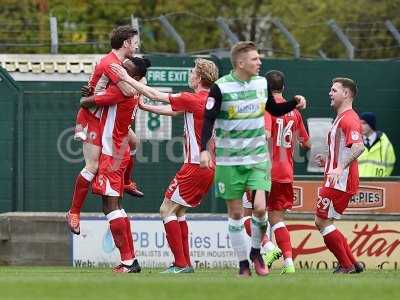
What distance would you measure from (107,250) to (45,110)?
2937 mm

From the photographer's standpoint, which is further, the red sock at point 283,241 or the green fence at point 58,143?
the green fence at point 58,143

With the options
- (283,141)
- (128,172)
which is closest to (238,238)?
(128,172)

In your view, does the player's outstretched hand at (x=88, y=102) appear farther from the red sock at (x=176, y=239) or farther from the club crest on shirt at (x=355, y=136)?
the club crest on shirt at (x=355, y=136)

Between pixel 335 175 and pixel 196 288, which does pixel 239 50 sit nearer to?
pixel 335 175

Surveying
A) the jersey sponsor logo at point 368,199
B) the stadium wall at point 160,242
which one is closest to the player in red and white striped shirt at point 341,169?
the stadium wall at point 160,242

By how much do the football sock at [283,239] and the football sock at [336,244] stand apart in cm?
41

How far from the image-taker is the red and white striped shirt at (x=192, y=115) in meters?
15.9

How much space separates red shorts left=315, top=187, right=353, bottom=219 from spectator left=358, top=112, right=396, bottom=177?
5.40 metres

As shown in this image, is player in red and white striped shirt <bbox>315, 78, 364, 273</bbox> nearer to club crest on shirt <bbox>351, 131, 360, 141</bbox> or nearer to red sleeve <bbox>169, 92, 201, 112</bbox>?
club crest on shirt <bbox>351, 131, 360, 141</bbox>

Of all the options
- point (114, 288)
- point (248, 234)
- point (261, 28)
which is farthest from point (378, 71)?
point (261, 28)

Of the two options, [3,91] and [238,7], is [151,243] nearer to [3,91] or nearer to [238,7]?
[3,91]

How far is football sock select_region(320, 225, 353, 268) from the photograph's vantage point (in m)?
16.6

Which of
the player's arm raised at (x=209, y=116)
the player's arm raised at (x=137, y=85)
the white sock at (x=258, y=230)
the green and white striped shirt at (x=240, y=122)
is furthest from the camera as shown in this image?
the player's arm raised at (x=137, y=85)

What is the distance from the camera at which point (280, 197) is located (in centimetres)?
1708
